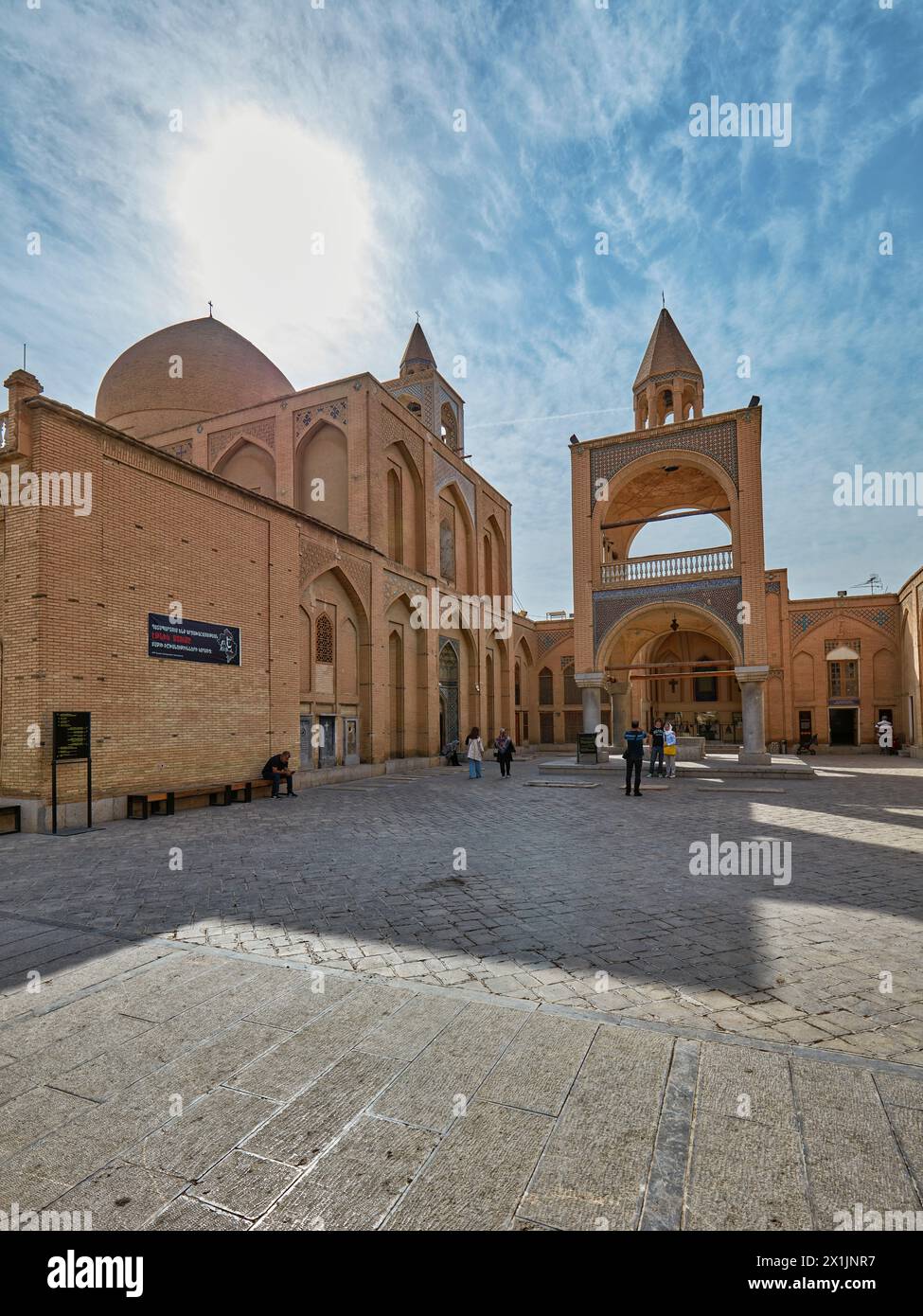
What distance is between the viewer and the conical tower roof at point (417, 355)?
98.8 feet

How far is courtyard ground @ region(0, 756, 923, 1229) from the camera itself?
2119 millimetres

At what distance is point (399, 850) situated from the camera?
7863mm

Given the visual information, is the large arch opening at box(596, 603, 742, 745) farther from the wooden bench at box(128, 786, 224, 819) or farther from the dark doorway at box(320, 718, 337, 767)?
the wooden bench at box(128, 786, 224, 819)

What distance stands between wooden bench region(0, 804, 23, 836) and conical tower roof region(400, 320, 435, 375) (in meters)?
25.3

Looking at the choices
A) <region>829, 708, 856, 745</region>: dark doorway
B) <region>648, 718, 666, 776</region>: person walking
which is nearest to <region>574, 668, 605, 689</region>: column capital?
<region>648, 718, 666, 776</region>: person walking

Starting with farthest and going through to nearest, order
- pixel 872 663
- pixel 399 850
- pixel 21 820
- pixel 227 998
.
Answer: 1. pixel 872 663
2. pixel 21 820
3. pixel 399 850
4. pixel 227 998

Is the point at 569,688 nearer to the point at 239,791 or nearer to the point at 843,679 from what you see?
the point at 843,679

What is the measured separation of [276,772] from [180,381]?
709 inches

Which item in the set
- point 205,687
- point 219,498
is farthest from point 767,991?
point 219,498

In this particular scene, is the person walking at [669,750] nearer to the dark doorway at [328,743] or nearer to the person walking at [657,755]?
the person walking at [657,755]

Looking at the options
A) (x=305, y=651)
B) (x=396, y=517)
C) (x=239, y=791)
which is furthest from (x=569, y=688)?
(x=239, y=791)

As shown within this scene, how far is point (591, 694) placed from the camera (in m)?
21.8
